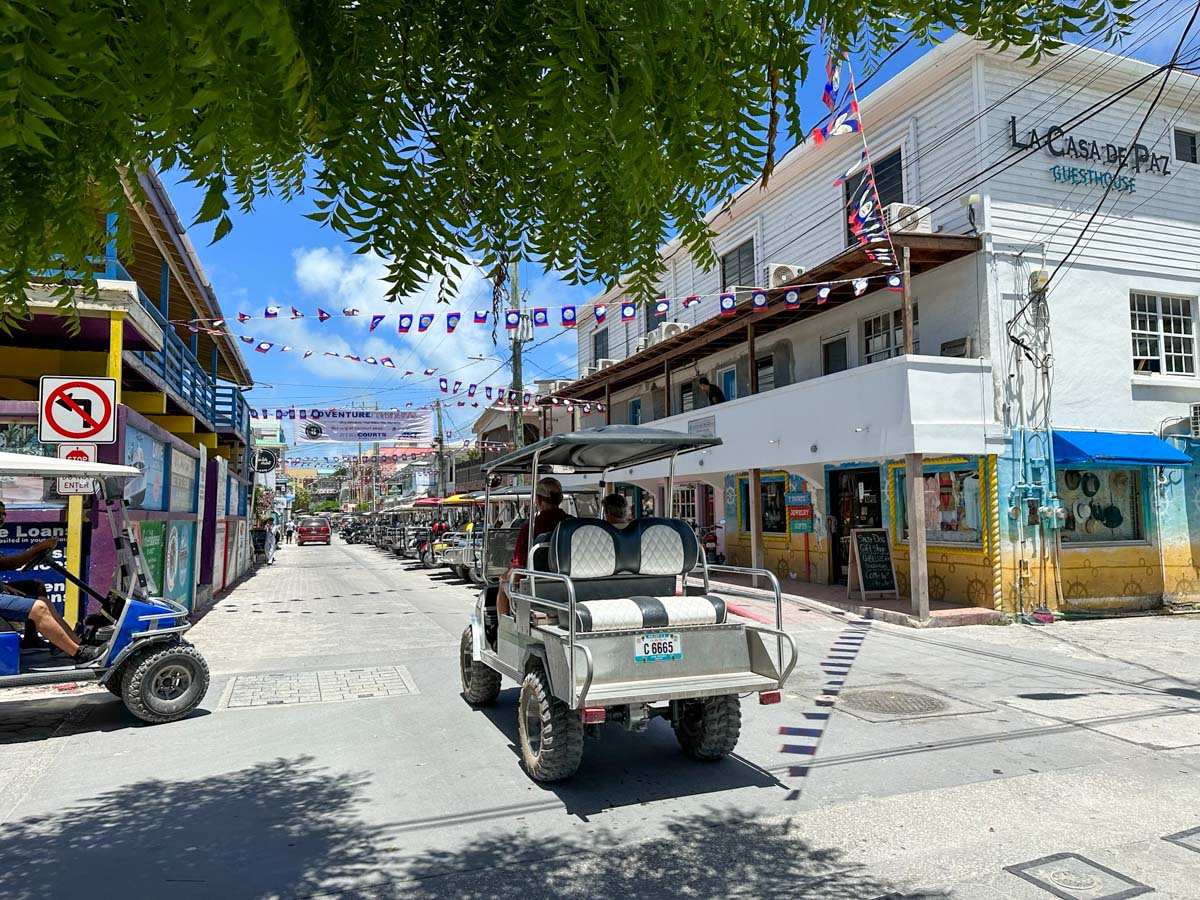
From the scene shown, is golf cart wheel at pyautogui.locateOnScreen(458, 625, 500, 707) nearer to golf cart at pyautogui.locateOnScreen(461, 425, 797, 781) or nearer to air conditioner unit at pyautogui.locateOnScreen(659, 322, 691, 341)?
golf cart at pyautogui.locateOnScreen(461, 425, 797, 781)

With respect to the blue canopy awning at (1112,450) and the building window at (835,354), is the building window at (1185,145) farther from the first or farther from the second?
the building window at (835,354)

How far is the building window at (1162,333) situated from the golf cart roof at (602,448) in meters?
11.8

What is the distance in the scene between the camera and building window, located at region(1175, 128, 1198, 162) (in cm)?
1520

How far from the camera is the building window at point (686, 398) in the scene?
23141 mm

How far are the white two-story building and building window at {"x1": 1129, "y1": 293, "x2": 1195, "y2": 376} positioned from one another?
0.04 m

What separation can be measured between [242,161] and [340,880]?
11.5 ft

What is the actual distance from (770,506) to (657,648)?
1503 centimetres

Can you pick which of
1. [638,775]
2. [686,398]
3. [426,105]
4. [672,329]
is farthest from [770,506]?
[426,105]

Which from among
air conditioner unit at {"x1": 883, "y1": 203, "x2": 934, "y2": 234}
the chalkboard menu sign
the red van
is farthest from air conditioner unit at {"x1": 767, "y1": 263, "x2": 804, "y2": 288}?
the red van

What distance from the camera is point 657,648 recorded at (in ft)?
17.5

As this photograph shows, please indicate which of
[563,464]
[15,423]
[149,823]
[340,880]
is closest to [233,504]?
[15,423]

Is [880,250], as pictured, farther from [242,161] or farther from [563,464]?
[242,161]

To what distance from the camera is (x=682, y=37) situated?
182cm

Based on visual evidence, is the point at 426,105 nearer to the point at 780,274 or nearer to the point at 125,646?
the point at 125,646
